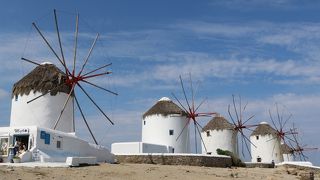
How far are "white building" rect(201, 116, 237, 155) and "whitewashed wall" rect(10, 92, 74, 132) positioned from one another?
2040 centimetres

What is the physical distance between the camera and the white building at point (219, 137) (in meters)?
45.0

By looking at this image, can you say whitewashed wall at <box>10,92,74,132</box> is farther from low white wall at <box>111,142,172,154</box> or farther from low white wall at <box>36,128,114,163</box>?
low white wall at <box>111,142,172,154</box>

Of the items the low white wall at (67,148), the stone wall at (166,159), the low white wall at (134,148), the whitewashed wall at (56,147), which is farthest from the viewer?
the low white wall at (134,148)

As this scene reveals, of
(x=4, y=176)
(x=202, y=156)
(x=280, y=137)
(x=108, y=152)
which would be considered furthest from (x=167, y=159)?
(x=280, y=137)

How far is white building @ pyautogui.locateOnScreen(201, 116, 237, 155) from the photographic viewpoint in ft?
148

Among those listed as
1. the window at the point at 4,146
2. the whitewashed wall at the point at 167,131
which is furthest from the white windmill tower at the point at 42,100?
the whitewashed wall at the point at 167,131

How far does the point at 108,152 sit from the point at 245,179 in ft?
35.1

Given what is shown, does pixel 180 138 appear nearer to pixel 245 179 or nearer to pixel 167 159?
pixel 167 159

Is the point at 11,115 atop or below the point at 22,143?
atop

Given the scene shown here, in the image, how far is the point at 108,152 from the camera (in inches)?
1067

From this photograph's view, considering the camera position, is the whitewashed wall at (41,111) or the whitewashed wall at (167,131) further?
the whitewashed wall at (167,131)

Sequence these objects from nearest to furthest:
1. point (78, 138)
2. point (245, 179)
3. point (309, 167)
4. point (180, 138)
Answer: point (245, 179)
point (78, 138)
point (309, 167)
point (180, 138)

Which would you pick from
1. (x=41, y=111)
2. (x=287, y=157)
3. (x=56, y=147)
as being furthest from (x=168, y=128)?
(x=287, y=157)

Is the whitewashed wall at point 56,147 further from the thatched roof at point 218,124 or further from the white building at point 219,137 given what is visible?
the thatched roof at point 218,124
